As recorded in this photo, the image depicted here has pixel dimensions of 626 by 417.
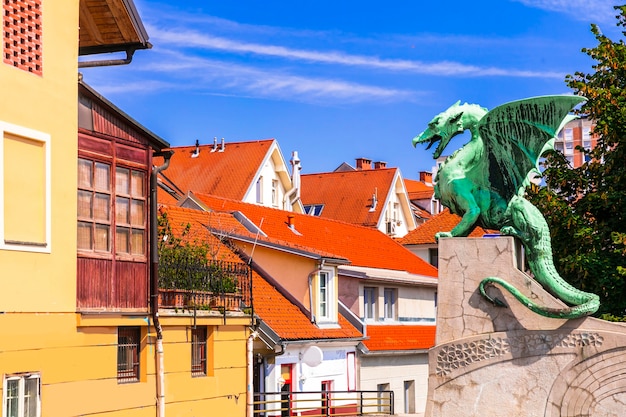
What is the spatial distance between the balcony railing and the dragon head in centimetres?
548

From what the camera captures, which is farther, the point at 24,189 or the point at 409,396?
the point at 409,396

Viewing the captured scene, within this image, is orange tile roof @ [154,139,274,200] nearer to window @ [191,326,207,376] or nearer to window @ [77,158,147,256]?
window @ [191,326,207,376]

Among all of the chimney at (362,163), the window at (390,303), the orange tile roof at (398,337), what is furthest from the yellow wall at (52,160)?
the chimney at (362,163)

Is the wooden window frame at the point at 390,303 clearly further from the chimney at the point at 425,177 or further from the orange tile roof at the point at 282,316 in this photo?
the chimney at the point at 425,177

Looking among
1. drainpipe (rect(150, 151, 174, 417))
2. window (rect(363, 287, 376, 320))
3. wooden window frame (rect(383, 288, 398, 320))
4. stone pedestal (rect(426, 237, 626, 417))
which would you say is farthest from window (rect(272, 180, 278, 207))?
stone pedestal (rect(426, 237, 626, 417))

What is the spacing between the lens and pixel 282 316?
99.0 ft

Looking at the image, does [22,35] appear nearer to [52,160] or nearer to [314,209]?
[52,160]

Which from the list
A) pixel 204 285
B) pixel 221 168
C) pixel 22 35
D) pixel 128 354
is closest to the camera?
pixel 22 35

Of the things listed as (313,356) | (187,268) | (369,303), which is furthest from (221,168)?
(187,268)

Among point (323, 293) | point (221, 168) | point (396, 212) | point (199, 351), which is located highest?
point (221, 168)

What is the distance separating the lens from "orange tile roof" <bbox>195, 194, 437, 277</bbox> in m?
37.2

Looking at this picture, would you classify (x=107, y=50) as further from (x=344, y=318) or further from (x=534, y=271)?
(x=344, y=318)

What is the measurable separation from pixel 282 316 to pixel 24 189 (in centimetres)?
1358

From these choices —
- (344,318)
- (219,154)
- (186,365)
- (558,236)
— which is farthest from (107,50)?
(219,154)
